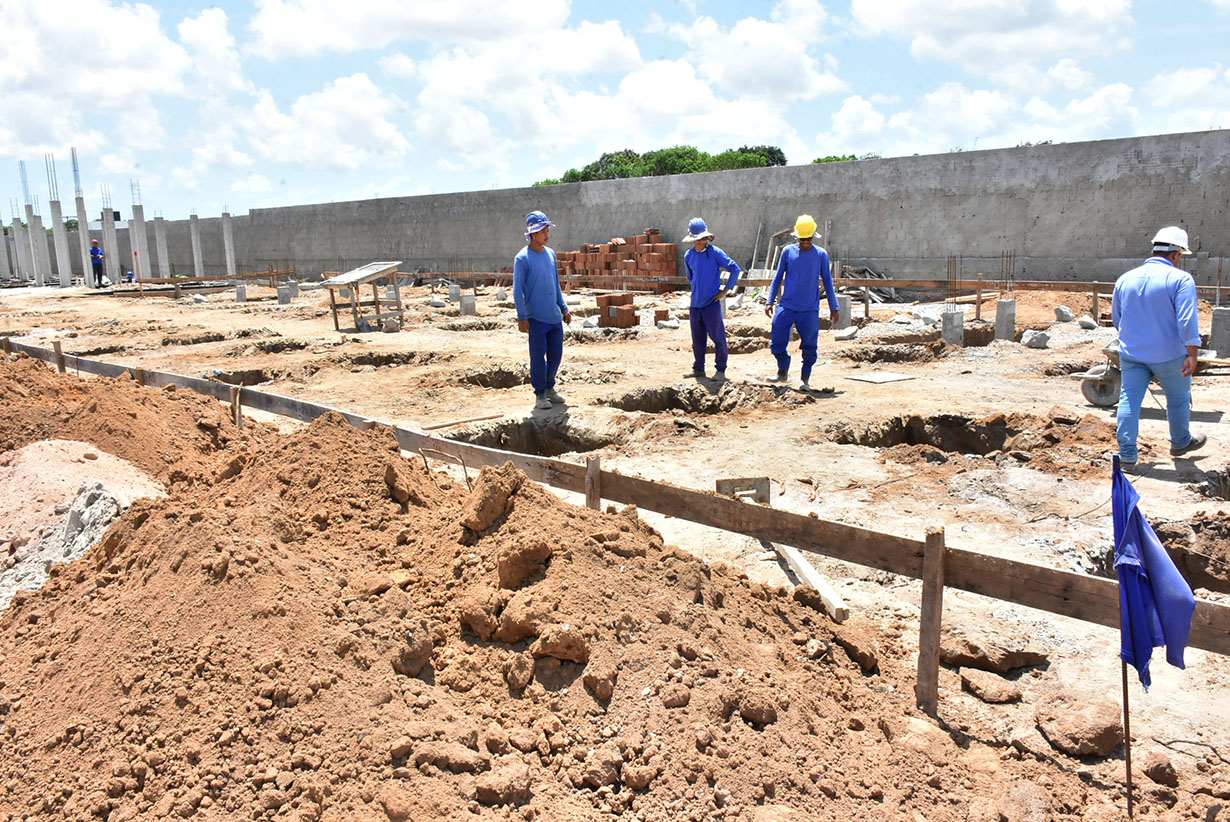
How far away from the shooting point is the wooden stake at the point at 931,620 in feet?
10.2

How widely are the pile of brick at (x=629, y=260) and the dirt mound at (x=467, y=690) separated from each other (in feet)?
65.9

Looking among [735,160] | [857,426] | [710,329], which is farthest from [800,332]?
[735,160]

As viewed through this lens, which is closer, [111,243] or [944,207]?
[944,207]

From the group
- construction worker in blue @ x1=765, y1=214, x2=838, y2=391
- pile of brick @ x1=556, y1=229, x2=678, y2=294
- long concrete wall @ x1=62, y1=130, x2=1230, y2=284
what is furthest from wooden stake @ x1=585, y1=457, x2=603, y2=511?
pile of brick @ x1=556, y1=229, x2=678, y2=294

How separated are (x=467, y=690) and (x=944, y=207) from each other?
20468 millimetres

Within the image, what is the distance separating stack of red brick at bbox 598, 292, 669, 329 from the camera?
594 inches

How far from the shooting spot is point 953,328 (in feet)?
39.2

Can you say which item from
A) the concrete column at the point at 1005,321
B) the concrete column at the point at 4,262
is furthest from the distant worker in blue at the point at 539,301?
the concrete column at the point at 4,262

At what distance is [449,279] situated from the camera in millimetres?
29031

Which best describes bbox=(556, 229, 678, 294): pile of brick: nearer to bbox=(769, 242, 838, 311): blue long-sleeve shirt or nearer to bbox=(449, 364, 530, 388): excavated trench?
bbox=(449, 364, 530, 388): excavated trench

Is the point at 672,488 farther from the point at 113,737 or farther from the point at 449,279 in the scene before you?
the point at 449,279

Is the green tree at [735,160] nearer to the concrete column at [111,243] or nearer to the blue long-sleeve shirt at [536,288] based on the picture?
the concrete column at [111,243]

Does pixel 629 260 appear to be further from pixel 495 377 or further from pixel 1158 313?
pixel 1158 313

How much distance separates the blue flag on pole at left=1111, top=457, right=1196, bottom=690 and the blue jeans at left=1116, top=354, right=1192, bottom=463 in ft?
12.3
